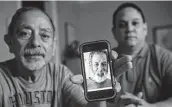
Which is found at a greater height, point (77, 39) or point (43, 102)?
point (77, 39)

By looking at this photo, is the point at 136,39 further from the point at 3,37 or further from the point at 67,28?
the point at 3,37

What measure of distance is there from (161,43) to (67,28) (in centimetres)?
24

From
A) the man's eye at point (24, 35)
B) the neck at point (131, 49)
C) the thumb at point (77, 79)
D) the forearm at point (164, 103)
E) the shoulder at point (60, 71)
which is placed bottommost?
the forearm at point (164, 103)

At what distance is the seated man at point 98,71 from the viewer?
1.70 feet

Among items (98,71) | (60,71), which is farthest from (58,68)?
(98,71)

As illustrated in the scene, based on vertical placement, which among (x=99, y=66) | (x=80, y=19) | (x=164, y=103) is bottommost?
(x=164, y=103)

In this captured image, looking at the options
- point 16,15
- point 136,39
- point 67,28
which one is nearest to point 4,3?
point 16,15

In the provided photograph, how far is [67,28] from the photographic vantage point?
0.59 m

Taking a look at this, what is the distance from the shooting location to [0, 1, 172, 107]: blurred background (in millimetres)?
580

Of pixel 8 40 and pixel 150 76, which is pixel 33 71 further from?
pixel 150 76

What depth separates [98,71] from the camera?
1.71 ft

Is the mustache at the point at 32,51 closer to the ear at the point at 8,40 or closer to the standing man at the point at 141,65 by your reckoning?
the ear at the point at 8,40

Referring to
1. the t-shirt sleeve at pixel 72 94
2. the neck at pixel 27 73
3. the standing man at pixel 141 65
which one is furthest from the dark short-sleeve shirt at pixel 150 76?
the neck at pixel 27 73

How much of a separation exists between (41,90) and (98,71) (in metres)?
0.15
